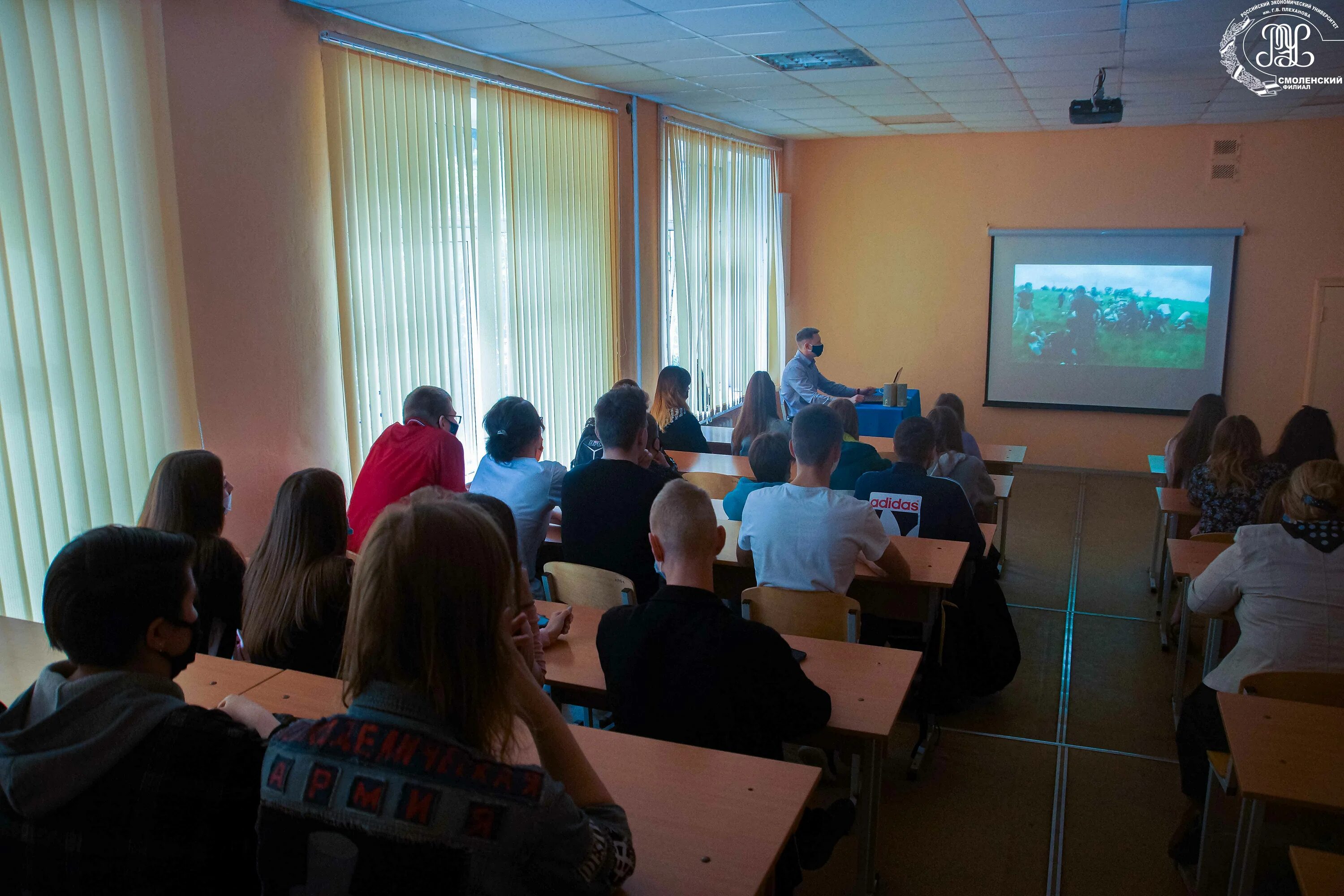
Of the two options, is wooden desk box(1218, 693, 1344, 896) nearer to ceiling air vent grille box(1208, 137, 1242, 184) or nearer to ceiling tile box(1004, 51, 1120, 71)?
ceiling tile box(1004, 51, 1120, 71)

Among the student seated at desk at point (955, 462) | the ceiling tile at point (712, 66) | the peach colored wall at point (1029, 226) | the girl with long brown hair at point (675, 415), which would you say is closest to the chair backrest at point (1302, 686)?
the student seated at desk at point (955, 462)

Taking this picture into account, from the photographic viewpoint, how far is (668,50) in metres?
4.86

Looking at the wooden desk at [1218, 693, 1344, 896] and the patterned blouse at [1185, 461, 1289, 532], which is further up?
the patterned blouse at [1185, 461, 1289, 532]

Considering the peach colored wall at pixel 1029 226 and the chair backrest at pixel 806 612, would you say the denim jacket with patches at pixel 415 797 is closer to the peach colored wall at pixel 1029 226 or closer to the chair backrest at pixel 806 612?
the chair backrest at pixel 806 612

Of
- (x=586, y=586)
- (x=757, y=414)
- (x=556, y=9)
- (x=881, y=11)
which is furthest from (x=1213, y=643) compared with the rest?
(x=556, y=9)

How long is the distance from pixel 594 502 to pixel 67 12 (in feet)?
7.49

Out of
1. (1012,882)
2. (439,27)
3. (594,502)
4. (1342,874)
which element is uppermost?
(439,27)

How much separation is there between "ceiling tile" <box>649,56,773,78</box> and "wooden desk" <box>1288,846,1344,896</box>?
451 centimetres

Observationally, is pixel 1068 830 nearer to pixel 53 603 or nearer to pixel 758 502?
pixel 758 502

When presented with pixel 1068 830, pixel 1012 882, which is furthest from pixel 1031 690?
pixel 1012 882

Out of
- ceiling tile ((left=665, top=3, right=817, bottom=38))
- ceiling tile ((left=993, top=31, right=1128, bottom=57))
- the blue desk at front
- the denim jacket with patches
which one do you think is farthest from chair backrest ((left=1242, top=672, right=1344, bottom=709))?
the blue desk at front

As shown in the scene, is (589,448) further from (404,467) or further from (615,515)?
(615,515)

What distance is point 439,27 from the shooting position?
4.21 m

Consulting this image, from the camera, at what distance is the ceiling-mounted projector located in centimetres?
526
